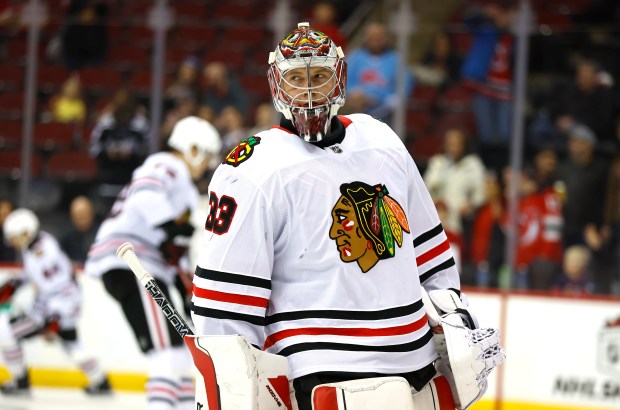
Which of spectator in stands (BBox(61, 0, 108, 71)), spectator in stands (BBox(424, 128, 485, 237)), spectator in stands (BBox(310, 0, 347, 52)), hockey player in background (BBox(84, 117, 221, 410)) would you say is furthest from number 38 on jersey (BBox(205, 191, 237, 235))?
spectator in stands (BBox(61, 0, 108, 71))

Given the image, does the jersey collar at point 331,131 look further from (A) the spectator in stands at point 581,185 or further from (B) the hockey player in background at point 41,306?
(B) the hockey player in background at point 41,306

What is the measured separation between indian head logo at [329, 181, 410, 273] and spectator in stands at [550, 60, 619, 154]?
4.03 meters

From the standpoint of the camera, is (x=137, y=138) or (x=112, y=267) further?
(x=137, y=138)

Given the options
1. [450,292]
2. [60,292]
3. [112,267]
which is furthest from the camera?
[60,292]

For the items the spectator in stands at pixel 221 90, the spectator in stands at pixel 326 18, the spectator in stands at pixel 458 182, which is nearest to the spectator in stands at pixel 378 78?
the spectator in stands at pixel 326 18

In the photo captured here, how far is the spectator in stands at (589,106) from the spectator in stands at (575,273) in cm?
58

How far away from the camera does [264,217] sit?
7.62 feet

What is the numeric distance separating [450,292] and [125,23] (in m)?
4.75

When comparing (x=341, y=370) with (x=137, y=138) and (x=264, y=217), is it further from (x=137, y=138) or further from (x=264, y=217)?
(x=137, y=138)

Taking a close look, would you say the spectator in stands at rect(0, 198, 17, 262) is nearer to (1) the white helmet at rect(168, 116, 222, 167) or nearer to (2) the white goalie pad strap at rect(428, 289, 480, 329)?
(1) the white helmet at rect(168, 116, 222, 167)

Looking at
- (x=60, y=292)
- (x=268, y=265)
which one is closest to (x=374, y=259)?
(x=268, y=265)

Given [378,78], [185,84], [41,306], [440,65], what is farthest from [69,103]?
[440,65]

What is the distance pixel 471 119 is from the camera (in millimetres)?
6484

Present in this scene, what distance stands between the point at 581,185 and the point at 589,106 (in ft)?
1.42
